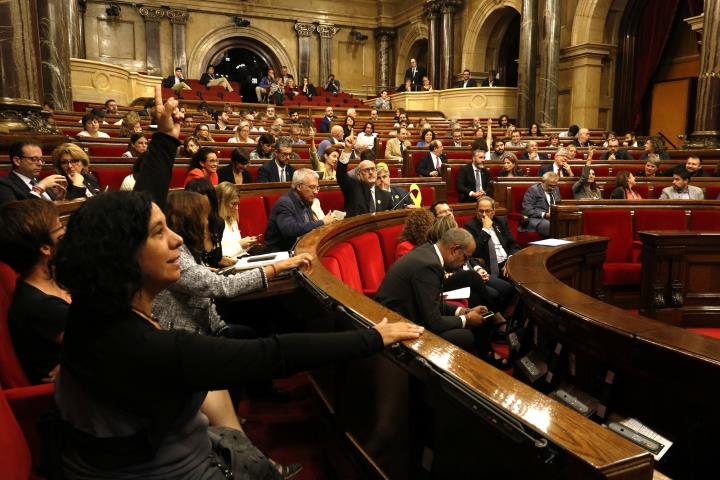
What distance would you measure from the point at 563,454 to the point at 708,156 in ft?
28.5

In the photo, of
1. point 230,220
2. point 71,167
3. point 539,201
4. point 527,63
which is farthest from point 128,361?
point 527,63

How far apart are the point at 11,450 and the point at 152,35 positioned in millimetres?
17863

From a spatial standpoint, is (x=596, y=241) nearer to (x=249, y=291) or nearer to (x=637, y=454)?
(x=249, y=291)

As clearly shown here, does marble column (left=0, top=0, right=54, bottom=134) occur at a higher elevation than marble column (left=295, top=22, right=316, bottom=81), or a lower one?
lower

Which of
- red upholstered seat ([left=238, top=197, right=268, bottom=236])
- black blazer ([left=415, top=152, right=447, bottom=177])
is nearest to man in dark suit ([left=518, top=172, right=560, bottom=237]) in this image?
black blazer ([left=415, top=152, right=447, bottom=177])

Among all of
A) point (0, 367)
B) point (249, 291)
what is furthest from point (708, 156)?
point (0, 367)

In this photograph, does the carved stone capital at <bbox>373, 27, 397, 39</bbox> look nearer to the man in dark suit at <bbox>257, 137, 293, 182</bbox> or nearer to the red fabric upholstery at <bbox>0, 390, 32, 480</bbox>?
the man in dark suit at <bbox>257, 137, 293, 182</bbox>

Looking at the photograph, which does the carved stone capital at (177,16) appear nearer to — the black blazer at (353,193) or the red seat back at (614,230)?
the black blazer at (353,193)

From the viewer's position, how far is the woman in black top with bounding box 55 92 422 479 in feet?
3.26

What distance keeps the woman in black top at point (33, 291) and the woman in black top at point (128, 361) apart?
27.2 inches

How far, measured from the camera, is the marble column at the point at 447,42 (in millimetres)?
16297

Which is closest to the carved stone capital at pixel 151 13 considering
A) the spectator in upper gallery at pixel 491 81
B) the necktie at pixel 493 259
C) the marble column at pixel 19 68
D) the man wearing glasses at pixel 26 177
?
the spectator in upper gallery at pixel 491 81

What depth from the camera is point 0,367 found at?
1620mm

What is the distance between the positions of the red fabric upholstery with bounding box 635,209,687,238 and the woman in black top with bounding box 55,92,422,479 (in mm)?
4362
